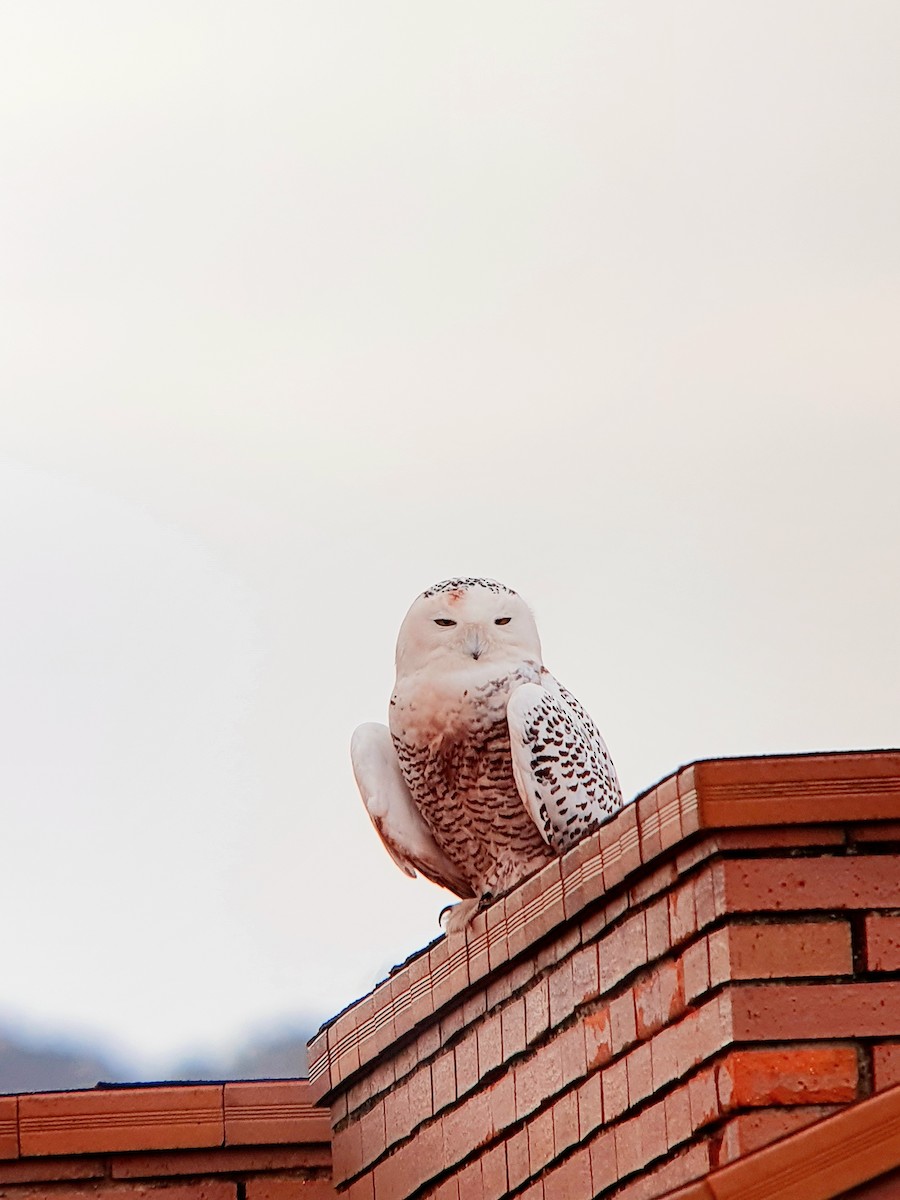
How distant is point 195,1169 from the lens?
6.56 metres

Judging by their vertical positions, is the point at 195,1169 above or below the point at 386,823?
below

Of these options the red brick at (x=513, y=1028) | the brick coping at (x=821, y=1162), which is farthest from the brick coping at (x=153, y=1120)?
the brick coping at (x=821, y=1162)

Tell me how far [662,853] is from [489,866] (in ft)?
8.60

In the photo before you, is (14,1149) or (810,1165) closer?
(810,1165)

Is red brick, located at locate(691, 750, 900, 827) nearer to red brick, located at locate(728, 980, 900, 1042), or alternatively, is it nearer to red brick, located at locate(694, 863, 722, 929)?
red brick, located at locate(694, 863, 722, 929)

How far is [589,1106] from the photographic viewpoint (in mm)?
5223

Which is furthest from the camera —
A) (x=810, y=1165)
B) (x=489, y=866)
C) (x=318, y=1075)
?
(x=489, y=866)

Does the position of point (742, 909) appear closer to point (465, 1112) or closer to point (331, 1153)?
point (465, 1112)

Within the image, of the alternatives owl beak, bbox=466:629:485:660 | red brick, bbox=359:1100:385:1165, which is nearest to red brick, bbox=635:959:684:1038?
red brick, bbox=359:1100:385:1165

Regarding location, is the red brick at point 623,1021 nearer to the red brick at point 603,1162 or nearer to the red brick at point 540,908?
the red brick at point 603,1162

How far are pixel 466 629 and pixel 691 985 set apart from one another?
8.85ft

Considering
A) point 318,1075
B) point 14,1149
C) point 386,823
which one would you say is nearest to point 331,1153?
point 318,1075

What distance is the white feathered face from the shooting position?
739cm

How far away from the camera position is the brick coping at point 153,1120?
652 centimetres
